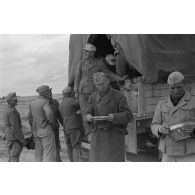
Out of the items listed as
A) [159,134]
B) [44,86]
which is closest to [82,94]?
[44,86]

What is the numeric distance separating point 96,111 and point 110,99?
8.5 inches

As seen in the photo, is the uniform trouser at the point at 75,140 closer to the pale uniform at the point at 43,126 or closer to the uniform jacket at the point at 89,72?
the pale uniform at the point at 43,126

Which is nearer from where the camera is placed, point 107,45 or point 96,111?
point 96,111

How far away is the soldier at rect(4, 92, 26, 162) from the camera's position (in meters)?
5.71

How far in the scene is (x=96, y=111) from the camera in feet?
14.3

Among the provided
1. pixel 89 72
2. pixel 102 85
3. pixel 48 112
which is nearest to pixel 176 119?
pixel 102 85

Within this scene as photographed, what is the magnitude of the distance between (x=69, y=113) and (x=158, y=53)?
64.4 inches

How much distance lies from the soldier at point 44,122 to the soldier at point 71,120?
0.22 metres

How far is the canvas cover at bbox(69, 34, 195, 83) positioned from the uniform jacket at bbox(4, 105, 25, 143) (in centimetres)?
189

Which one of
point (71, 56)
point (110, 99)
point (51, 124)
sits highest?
point (71, 56)

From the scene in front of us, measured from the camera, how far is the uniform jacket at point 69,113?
5730 mm

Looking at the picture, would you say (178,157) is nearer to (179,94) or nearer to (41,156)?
(179,94)

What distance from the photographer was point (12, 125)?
575cm

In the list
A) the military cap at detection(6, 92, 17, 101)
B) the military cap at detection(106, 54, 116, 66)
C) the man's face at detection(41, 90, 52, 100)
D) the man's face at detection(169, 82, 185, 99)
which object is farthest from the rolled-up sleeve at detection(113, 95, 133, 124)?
the military cap at detection(6, 92, 17, 101)
